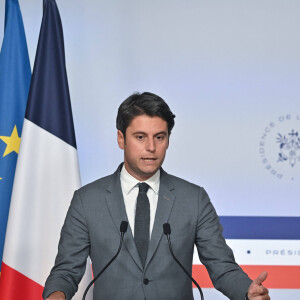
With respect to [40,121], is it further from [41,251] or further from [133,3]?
[133,3]

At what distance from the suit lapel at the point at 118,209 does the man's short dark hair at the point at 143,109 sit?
0.71 feet

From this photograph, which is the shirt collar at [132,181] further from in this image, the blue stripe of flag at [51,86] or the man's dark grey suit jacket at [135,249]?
the blue stripe of flag at [51,86]

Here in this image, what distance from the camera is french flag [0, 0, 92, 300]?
2.82 meters

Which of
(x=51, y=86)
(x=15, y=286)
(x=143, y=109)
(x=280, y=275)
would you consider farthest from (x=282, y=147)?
(x=15, y=286)

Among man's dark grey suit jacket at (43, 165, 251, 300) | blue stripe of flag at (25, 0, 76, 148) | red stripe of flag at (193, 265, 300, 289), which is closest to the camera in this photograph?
man's dark grey suit jacket at (43, 165, 251, 300)

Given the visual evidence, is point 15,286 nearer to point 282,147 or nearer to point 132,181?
point 132,181

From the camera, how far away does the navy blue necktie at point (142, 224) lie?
1.96 m

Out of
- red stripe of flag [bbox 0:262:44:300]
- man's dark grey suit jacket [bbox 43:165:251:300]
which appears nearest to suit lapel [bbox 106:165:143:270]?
man's dark grey suit jacket [bbox 43:165:251:300]

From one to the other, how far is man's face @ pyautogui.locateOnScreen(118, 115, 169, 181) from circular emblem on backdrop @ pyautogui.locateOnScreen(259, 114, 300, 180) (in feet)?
4.85

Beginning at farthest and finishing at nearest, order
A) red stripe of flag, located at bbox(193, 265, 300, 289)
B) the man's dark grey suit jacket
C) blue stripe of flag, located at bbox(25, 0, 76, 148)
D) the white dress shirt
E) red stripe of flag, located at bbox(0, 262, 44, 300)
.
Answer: red stripe of flag, located at bbox(193, 265, 300, 289) → blue stripe of flag, located at bbox(25, 0, 76, 148) → red stripe of flag, located at bbox(0, 262, 44, 300) → the white dress shirt → the man's dark grey suit jacket

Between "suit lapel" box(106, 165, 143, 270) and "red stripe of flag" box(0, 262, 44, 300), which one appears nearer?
"suit lapel" box(106, 165, 143, 270)

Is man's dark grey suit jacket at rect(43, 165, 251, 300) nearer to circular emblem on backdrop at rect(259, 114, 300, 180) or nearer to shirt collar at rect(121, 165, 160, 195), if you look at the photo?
shirt collar at rect(121, 165, 160, 195)

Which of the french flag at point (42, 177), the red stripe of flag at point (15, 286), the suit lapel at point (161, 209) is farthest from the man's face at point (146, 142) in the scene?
the red stripe of flag at point (15, 286)

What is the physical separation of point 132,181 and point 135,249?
30cm
